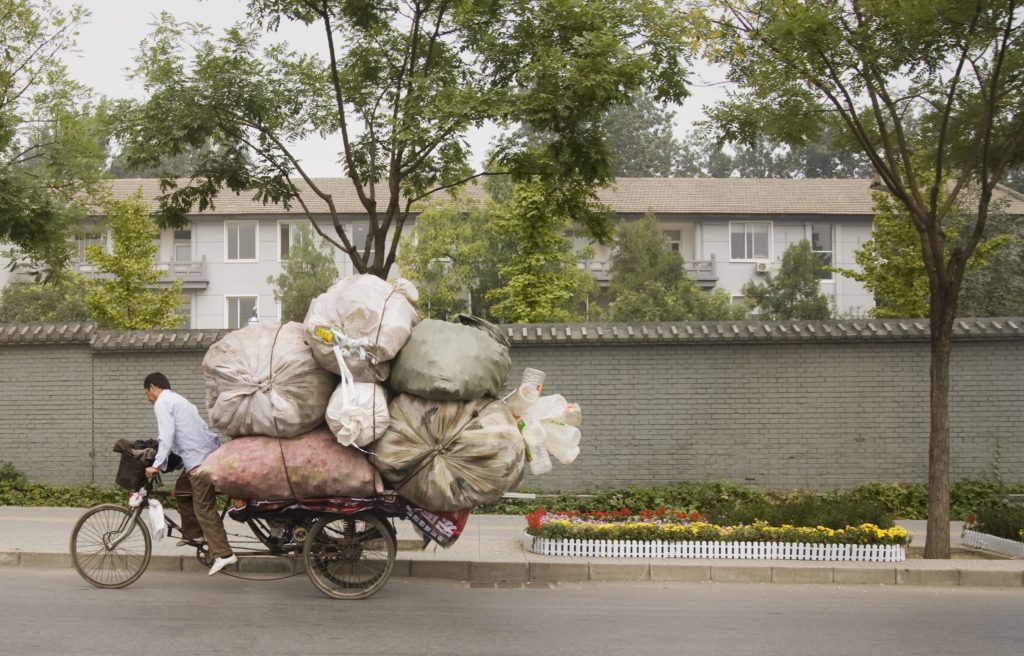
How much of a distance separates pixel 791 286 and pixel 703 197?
7.58 m

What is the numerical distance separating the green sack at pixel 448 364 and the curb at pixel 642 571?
2610 millimetres

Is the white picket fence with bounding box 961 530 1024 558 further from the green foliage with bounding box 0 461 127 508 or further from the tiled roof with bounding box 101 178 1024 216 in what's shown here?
the tiled roof with bounding box 101 178 1024 216

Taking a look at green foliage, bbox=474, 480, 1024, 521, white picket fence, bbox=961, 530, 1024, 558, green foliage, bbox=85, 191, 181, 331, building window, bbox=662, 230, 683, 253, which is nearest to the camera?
white picket fence, bbox=961, 530, 1024, 558

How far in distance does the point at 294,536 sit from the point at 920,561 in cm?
646

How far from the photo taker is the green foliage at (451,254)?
32.8 meters

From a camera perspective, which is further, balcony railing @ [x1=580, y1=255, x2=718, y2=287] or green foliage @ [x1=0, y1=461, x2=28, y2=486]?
balcony railing @ [x1=580, y1=255, x2=718, y2=287]

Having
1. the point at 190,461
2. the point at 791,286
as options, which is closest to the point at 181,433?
the point at 190,461

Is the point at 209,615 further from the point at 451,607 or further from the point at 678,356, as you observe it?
the point at 678,356

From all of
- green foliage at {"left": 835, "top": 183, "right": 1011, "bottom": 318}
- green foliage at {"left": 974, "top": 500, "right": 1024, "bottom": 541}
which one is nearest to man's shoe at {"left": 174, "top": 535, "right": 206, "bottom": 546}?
green foliage at {"left": 974, "top": 500, "right": 1024, "bottom": 541}

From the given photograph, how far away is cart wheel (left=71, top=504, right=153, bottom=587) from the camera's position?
9288 mm

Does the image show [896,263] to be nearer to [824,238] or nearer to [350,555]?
[350,555]

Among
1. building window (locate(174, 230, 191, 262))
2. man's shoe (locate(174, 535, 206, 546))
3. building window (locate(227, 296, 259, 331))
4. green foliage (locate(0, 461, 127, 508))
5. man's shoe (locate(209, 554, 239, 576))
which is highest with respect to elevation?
building window (locate(174, 230, 191, 262))

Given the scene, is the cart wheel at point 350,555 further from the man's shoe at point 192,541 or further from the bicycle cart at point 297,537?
the man's shoe at point 192,541

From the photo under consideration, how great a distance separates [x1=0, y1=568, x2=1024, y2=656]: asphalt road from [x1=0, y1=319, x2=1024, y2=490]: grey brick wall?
5160mm
